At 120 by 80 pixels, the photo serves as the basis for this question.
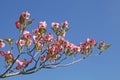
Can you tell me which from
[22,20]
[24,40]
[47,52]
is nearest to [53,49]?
[47,52]

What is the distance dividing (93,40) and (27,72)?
3.79m

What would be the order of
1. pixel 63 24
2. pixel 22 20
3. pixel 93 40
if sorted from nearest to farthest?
pixel 22 20 < pixel 63 24 < pixel 93 40

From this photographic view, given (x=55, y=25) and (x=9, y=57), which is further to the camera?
(x=55, y=25)

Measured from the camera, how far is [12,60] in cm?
1120

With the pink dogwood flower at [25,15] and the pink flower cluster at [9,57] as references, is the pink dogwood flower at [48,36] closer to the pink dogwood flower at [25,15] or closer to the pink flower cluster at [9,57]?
the pink flower cluster at [9,57]

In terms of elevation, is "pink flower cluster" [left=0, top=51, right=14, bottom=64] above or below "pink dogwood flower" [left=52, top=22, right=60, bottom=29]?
below

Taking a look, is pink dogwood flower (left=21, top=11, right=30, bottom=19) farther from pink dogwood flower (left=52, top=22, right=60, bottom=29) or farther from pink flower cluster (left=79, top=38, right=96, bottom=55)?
pink flower cluster (left=79, top=38, right=96, bottom=55)

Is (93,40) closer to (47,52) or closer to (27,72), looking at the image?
(47,52)

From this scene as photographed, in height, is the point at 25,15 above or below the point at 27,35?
above

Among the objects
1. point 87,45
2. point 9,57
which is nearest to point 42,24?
point 9,57

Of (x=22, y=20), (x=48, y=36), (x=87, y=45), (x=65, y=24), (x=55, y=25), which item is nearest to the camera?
(x=22, y=20)

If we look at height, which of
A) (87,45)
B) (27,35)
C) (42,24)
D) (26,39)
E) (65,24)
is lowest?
(26,39)

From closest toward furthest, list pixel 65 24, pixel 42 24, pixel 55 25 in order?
pixel 42 24 < pixel 55 25 < pixel 65 24

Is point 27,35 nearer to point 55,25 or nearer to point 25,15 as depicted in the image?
point 55,25
